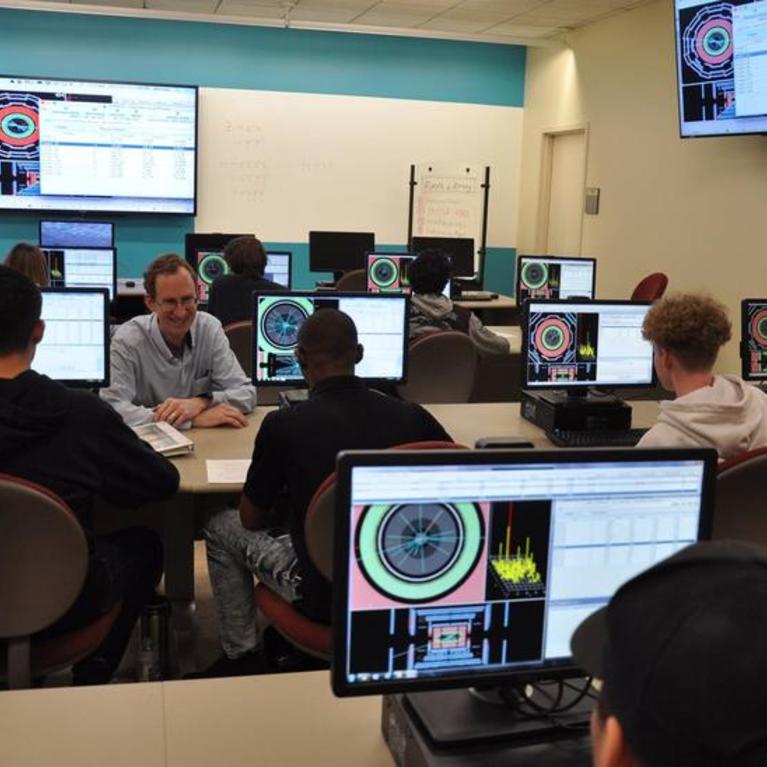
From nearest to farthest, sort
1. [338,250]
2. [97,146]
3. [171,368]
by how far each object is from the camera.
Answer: [171,368], [97,146], [338,250]

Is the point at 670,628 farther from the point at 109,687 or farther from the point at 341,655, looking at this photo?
the point at 109,687

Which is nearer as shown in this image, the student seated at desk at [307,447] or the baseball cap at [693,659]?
the baseball cap at [693,659]

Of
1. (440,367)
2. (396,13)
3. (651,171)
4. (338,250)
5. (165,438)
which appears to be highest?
(396,13)

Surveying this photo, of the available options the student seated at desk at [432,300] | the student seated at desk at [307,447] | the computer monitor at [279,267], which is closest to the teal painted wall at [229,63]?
the computer monitor at [279,267]

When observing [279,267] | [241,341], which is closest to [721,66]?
[279,267]

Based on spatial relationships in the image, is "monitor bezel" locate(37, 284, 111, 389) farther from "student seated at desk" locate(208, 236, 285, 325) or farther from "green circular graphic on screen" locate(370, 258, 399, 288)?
"green circular graphic on screen" locate(370, 258, 399, 288)

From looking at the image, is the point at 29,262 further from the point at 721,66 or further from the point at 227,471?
the point at 721,66

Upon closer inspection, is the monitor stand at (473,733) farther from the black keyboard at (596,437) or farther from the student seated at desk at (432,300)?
the student seated at desk at (432,300)

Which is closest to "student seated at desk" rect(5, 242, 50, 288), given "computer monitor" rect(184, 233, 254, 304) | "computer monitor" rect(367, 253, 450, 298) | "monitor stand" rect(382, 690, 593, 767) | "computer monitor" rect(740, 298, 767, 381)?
"computer monitor" rect(184, 233, 254, 304)

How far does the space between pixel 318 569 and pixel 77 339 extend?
4.69 feet

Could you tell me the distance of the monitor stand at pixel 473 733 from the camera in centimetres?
117

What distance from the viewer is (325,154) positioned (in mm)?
8406

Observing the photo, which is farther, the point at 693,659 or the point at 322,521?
the point at 322,521

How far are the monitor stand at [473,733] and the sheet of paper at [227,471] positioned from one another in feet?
4.17
